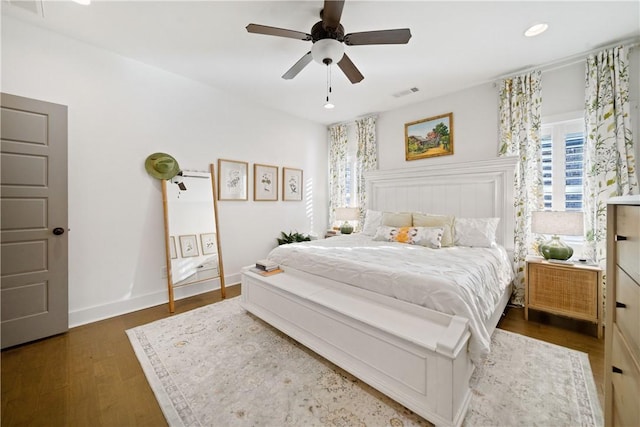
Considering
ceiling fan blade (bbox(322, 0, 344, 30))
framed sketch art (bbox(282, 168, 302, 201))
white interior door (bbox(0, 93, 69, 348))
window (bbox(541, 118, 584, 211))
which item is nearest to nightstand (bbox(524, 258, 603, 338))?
window (bbox(541, 118, 584, 211))

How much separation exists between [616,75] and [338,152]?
12.1ft

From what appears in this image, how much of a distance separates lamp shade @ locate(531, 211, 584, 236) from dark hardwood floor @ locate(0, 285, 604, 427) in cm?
97

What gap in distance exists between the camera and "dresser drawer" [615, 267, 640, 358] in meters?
0.83

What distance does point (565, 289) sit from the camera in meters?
2.51

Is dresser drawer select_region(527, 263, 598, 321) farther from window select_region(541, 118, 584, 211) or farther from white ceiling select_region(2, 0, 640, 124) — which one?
white ceiling select_region(2, 0, 640, 124)

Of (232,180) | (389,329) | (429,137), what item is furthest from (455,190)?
(232,180)

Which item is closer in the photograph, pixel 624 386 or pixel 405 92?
pixel 624 386

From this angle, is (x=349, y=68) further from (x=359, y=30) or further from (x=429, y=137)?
(x=429, y=137)

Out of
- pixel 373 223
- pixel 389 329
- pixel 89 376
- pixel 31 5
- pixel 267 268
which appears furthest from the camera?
pixel 373 223

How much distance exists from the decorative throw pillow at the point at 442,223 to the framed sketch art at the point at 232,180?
8.59ft

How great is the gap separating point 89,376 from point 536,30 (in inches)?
186

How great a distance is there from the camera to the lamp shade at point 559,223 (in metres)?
2.45

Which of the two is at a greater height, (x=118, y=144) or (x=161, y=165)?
(x=118, y=144)

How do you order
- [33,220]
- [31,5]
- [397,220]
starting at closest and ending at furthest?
1. [31,5]
2. [33,220]
3. [397,220]
